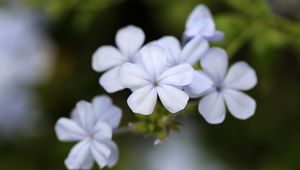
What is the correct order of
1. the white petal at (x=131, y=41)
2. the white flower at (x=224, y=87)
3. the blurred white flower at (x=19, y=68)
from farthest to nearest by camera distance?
the blurred white flower at (x=19, y=68), the white petal at (x=131, y=41), the white flower at (x=224, y=87)

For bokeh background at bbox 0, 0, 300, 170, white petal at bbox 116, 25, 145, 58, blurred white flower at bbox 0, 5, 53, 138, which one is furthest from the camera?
blurred white flower at bbox 0, 5, 53, 138

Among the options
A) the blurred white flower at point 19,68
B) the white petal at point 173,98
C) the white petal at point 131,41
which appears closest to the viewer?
the white petal at point 173,98

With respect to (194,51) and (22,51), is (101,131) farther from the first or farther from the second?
(22,51)

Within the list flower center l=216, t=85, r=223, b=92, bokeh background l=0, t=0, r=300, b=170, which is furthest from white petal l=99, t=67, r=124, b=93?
bokeh background l=0, t=0, r=300, b=170

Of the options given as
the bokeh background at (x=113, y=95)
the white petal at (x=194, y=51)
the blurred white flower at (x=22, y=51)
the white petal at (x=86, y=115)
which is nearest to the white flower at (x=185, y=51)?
the white petal at (x=194, y=51)

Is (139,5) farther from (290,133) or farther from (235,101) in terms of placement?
(235,101)

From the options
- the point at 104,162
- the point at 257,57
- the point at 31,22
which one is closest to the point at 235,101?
the point at 104,162

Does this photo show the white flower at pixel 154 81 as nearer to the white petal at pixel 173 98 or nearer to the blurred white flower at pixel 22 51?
the white petal at pixel 173 98

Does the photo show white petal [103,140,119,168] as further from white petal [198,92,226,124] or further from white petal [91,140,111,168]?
white petal [198,92,226,124]
